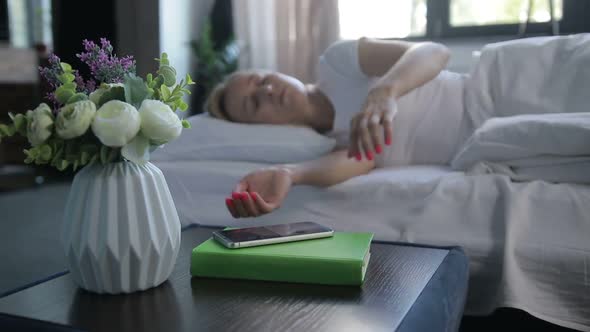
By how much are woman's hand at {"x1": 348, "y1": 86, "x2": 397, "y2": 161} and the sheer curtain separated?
189 cm

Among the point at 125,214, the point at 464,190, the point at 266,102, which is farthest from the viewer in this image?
the point at 266,102

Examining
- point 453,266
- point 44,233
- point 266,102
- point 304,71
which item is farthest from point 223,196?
point 304,71

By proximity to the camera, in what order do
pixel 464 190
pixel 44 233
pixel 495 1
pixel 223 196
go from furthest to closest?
pixel 495 1, pixel 44 233, pixel 223 196, pixel 464 190

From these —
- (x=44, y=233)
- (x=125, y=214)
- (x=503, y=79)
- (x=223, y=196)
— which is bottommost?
(x=44, y=233)

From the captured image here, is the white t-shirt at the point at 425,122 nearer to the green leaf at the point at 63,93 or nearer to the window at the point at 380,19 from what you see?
the green leaf at the point at 63,93

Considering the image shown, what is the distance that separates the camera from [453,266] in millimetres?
889

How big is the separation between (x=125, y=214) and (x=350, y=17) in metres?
2.61

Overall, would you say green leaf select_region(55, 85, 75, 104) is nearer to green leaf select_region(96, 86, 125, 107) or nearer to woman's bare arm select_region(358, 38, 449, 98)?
green leaf select_region(96, 86, 125, 107)

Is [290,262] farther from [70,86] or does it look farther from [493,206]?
[493,206]

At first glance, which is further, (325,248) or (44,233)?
(44,233)

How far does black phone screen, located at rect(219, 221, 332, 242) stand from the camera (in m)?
0.88

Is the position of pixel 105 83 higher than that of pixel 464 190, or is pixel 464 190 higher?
pixel 105 83

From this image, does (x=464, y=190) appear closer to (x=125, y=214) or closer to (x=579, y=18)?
(x=125, y=214)

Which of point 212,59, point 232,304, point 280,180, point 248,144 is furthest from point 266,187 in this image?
point 212,59
